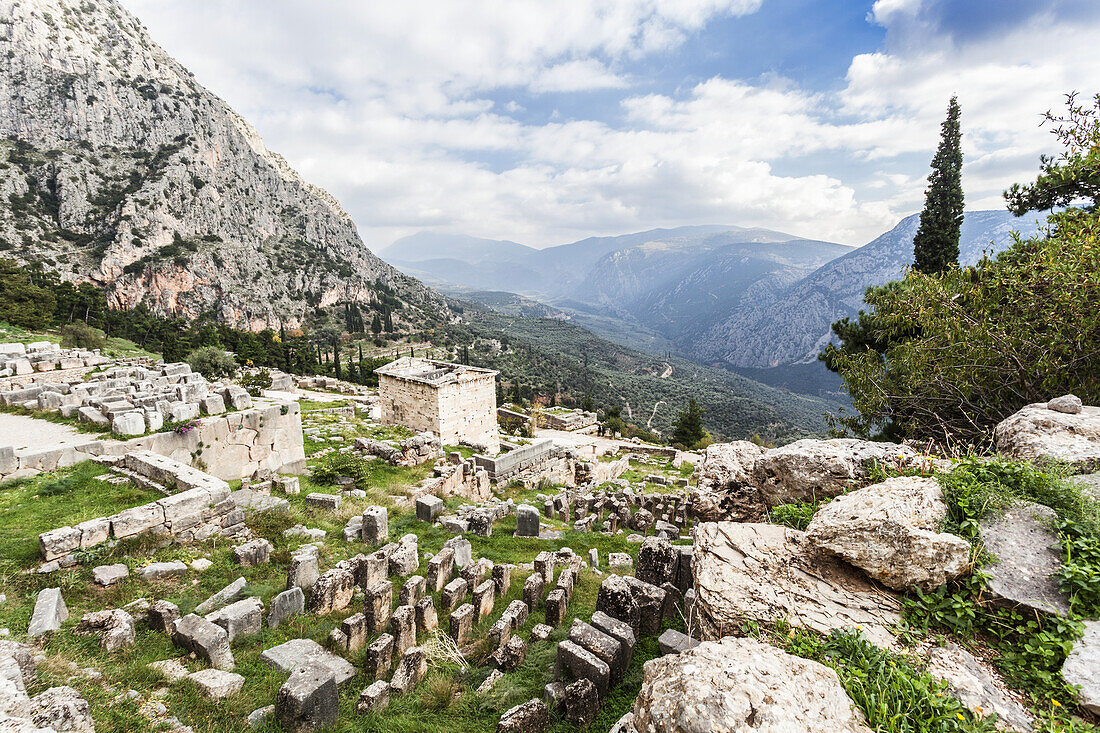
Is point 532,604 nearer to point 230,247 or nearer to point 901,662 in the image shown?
point 901,662

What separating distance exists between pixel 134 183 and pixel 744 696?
11559 cm

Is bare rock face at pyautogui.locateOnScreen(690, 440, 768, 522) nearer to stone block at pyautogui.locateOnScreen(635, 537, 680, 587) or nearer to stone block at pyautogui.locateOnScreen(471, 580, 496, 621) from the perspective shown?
stone block at pyautogui.locateOnScreen(635, 537, 680, 587)

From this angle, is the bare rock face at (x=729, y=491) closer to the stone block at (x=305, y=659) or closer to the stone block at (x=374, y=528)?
the stone block at (x=305, y=659)

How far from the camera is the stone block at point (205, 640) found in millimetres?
4762

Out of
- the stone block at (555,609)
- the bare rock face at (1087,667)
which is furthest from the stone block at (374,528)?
the bare rock face at (1087,667)

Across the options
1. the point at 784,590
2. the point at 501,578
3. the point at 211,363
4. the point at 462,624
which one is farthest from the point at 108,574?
the point at 211,363

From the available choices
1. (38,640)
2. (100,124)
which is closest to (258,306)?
(100,124)

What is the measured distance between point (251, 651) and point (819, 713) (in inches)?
233

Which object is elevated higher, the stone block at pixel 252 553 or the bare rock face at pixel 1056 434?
the bare rock face at pixel 1056 434

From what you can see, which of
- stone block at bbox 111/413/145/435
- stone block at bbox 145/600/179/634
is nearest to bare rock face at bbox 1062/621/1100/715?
stone block at bbox 145/600/179/634

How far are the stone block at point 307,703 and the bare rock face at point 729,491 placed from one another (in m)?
5.02

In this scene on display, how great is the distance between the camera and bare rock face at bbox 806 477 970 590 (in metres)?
3.32

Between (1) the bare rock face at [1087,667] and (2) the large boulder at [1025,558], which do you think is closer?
(1) the bare rock face at [1087,667]

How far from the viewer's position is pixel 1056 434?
4.79 metres
